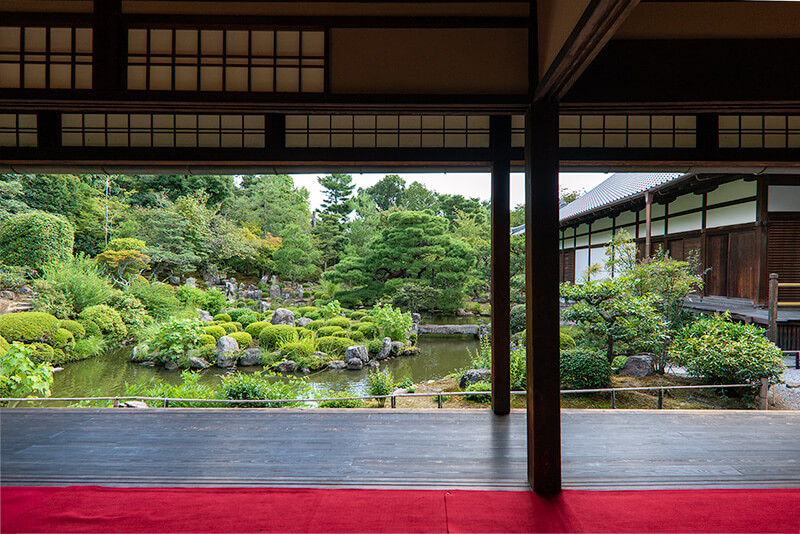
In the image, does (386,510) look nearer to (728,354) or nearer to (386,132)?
(386,132)

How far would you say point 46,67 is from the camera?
237 cm

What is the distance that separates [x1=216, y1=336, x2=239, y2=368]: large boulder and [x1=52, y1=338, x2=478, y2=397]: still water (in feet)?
0.61

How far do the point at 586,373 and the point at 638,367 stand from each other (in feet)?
4.34

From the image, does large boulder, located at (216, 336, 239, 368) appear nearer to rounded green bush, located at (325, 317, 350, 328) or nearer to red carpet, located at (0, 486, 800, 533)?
rounded green bush, located at (325, 317, 350, 328)

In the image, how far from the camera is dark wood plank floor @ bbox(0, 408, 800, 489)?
2391mm

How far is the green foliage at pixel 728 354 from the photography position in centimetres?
442

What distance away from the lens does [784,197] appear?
6.23 metres

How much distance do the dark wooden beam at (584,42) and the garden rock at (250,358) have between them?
8198 mm

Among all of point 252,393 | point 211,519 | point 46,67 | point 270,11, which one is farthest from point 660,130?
point 252,393

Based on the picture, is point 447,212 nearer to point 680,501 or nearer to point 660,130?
point 660,130

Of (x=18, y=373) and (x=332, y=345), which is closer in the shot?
(x=18, y=373)

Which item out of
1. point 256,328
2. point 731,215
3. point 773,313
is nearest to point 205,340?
point 256,328

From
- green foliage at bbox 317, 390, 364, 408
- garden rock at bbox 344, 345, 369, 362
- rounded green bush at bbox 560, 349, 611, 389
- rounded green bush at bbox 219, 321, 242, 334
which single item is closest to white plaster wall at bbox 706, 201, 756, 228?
rounded green bush at bbox 560, 349, 611, 389

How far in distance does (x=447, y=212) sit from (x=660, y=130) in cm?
1695
